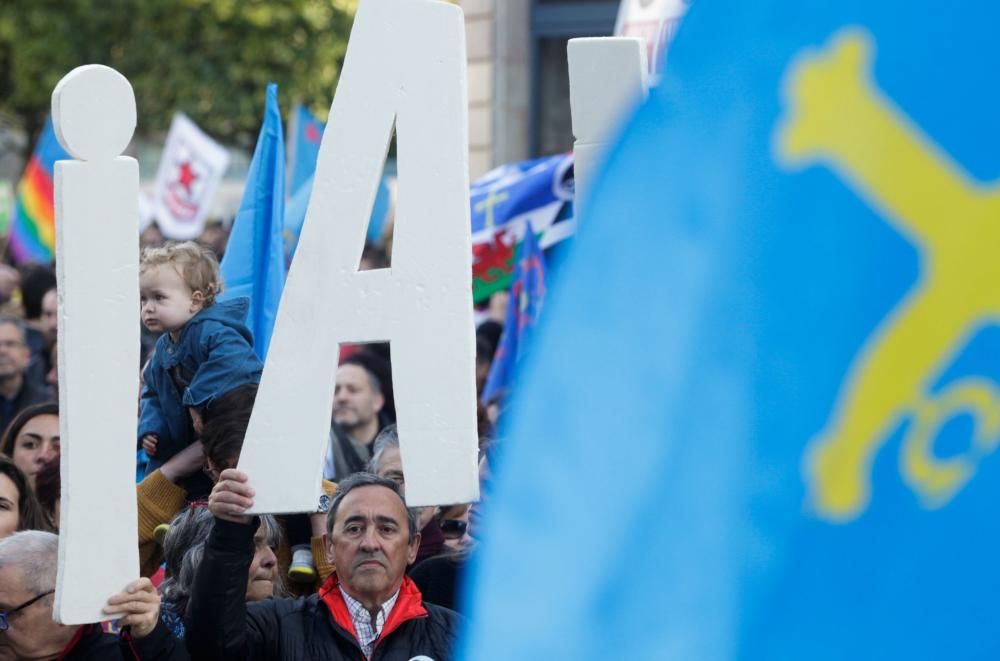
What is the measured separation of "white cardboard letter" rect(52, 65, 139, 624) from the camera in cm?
275

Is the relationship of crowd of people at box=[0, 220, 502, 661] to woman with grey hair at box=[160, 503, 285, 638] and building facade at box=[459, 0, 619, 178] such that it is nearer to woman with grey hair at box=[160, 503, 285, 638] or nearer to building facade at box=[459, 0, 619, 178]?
woman with grey hair at box=[160, 503, 285, 638]

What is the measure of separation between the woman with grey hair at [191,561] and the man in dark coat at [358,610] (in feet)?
0.56

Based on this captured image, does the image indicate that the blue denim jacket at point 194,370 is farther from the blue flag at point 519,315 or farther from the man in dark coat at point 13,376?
the man in dark coat at point 13,376

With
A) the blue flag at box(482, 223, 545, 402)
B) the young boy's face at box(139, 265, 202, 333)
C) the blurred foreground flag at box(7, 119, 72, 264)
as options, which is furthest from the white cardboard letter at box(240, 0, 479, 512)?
the blurred foreground flag at box(7, 119, 72, 264)

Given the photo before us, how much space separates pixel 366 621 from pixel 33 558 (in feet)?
2.36

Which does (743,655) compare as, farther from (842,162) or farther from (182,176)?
(182,176)

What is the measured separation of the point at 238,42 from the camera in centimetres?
2756

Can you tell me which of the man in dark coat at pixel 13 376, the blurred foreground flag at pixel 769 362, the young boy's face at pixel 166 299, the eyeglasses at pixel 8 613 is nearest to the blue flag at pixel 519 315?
the man in dark coat at pixel 13 376

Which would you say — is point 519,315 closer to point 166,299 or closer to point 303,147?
point 303,147

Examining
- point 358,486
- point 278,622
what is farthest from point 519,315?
point 278,622

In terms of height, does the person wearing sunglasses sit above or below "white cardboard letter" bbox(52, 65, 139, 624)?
below

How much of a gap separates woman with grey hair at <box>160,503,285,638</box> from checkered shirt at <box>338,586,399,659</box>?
24 centimetres

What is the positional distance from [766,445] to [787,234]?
136 mm

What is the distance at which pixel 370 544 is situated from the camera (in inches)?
137
